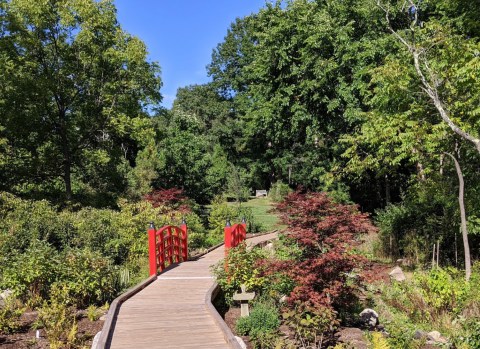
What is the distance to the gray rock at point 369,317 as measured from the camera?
25.1 feet

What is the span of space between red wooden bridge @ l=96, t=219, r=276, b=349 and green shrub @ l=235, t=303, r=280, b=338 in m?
0.47

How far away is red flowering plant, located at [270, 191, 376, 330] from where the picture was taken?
6.71 metres

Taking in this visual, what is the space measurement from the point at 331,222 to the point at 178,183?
47.8 feet

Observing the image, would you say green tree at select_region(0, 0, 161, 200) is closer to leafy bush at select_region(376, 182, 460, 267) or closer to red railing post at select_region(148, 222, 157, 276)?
red railing post at select_region(148, 222, 157, 276)

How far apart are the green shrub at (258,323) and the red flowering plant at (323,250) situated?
1.31ft

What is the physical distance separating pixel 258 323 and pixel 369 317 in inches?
84.9

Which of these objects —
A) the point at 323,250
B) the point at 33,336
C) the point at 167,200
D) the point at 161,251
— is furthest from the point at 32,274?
the point at 167,200

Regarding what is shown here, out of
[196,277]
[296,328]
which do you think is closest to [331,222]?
[296,328]

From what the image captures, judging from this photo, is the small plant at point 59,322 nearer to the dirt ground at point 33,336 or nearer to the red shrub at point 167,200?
the dirt ground at point 33,336

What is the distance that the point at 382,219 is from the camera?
14.0 metres

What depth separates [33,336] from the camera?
21.4 feet

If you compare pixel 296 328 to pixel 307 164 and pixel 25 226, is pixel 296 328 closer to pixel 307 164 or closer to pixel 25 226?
pixel 25 226

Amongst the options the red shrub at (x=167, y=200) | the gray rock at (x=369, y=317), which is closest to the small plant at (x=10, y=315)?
the gray rock at (x=369, y=317)

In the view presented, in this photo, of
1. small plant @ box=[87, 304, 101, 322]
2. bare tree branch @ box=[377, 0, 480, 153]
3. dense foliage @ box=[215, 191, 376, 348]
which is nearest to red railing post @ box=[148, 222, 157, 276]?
small plant @ box=[87, 304, 101, 322]
